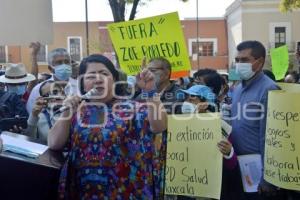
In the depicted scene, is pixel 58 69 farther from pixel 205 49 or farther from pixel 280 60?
pixel 205 49

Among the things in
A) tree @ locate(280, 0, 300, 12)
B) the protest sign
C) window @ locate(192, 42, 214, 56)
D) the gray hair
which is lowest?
the gray hair

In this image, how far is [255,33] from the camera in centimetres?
4728

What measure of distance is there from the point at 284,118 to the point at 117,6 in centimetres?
1007

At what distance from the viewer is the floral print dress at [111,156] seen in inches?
108

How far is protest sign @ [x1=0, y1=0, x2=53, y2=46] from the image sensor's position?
12.7 ft

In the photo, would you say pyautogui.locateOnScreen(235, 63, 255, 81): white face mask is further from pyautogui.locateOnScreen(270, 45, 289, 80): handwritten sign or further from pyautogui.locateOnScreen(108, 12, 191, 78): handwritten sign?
pyautogui.locateOnScreen(270, 45, 289, 80): handwritten sign

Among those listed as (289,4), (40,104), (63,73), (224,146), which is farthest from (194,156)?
(289,4)

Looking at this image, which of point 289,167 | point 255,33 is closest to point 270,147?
point 289,167

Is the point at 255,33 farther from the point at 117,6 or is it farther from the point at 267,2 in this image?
the point at 117,6

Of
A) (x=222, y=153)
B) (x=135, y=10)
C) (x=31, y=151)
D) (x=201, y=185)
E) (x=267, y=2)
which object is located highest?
(x=267, y=2)

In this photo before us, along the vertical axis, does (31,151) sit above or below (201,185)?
above

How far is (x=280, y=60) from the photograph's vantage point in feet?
17.9

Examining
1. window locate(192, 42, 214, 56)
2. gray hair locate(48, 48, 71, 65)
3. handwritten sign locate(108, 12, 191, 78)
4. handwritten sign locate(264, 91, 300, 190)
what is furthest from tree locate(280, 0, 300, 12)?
window locate(192, 42, 214, 56)

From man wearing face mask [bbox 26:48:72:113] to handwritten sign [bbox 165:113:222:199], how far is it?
1.15 metres
